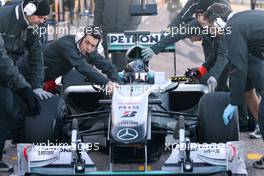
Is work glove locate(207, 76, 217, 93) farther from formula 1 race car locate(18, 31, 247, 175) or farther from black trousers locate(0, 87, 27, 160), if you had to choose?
black trousers locate(0, 87, 27, 160)

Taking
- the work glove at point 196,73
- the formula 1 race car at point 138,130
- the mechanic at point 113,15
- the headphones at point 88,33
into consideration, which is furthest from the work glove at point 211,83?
the mechanic at point 113,15

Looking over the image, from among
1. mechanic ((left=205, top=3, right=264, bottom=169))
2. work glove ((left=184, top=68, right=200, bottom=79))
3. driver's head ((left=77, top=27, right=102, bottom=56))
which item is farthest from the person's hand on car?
work glove ((left=184, top=68, right=200, bottom=79))

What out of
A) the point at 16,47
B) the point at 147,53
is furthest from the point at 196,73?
the point at 16,47

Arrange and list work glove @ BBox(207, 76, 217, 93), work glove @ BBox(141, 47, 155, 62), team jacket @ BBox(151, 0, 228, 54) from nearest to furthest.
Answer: work glove @ BBox(207, 76, 217, 93) → work glove @ BBox(141, 47, 155, 62) → team jacket @ BBox(151, 0, 228, 54)

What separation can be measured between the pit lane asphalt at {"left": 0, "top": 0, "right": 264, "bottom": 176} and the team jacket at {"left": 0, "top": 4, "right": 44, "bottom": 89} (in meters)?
0.73

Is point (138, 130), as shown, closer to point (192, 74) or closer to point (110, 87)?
point (110, 87)

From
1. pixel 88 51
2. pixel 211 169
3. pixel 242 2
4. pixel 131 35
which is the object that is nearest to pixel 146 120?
pixel 211 169

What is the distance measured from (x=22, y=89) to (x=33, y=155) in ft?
2.18

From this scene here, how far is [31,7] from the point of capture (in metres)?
5.69

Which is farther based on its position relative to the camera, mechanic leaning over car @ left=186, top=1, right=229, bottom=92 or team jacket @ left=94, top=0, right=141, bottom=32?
team jacket @ left=94, top=0, right=141, bottom=32

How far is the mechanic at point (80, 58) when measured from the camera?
6130 millimetres

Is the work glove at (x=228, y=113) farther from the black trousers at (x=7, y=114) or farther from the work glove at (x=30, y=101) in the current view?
the black trousers at (x=7, y=114)

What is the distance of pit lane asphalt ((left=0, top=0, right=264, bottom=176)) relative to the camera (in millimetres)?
5854

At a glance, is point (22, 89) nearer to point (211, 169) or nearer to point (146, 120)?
point (146, 120)
